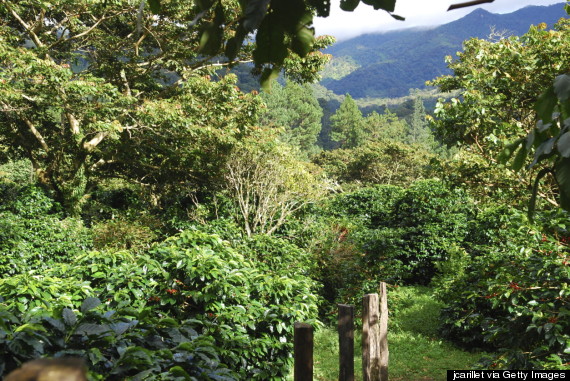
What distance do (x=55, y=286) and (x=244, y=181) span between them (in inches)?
293

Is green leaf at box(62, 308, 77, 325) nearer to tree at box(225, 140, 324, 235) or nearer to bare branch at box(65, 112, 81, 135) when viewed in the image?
tree at box(225, 140, 324, 235)

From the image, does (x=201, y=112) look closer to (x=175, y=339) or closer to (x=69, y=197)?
(x=69, y=197)

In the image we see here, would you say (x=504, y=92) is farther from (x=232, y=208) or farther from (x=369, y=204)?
(x=369, y=204)

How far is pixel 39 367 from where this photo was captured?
0.38 meters

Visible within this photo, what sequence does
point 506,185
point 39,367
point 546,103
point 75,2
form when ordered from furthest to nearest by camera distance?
point 75,2, point 506,185, point 546,103, point 39,367

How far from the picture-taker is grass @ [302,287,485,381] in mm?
6953

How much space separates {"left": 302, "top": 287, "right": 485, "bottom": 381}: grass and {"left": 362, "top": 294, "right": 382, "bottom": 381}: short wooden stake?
198 cm

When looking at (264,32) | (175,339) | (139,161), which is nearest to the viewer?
(264,32)

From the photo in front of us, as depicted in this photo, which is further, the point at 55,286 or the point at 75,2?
the point at 75,2

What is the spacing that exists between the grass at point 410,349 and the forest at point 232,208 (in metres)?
0.08

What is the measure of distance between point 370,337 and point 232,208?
6813 mm

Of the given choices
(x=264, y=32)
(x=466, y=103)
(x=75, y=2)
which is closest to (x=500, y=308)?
(x=466, y=103)

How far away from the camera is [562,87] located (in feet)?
3.79

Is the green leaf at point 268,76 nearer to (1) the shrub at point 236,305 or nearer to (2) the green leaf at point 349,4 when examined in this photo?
(2) the green leaf at point 349,4
